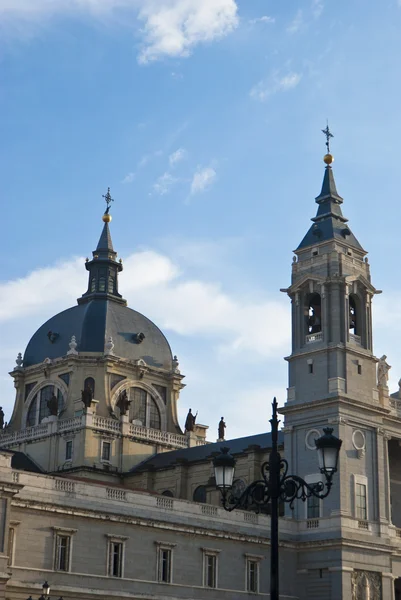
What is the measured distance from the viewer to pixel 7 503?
48.2 metres

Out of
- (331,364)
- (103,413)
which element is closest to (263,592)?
(331,364)

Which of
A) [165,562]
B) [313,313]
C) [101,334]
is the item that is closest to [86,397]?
[101,334]

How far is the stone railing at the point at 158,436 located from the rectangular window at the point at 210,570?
114 ft

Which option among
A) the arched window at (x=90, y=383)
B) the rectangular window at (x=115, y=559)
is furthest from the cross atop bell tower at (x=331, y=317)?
the arched window at (x=90, y=383)

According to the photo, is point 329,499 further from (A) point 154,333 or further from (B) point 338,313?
(A) point 154,333

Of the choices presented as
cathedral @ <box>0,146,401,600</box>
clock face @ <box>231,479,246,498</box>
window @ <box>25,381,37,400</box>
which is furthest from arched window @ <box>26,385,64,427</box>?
clock face @ <box>231,479,246,498</box>

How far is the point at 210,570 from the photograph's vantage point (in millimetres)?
59875

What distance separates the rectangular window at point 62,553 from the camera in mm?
51500

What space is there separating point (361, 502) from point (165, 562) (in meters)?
16.3

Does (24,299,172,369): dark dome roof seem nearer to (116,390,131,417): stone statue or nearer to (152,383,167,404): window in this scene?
(152,383,167,404): window

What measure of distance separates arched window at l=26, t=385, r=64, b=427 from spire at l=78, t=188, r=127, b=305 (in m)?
11.2

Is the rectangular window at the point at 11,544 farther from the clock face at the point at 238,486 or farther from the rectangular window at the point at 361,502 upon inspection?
the clock face at the point at 238,486

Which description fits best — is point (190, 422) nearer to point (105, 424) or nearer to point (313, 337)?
point (105, 424)

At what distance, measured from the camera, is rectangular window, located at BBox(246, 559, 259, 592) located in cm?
6188
